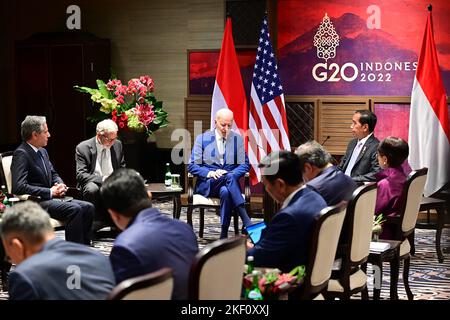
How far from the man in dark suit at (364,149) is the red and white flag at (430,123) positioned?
1.06 meters

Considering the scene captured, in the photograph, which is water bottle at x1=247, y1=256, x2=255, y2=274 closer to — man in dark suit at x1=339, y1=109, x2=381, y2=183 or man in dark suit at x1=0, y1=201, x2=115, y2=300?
man in dark suit at x1=0, y1=201, x2=115, y2=300

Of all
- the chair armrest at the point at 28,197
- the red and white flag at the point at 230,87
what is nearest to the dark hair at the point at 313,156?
the chair armrest at the point at 28,197

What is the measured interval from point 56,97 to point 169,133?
1.57 meters

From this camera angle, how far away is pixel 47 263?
2.79 metres

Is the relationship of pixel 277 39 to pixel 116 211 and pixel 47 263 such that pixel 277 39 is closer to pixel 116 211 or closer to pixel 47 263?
pixel 116 211

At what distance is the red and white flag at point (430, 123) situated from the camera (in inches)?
324

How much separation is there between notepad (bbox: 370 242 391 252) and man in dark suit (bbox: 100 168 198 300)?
1.99 metres

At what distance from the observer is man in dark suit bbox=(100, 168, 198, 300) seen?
310 cm

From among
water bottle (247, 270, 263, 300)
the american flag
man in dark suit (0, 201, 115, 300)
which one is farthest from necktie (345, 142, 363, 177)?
man in dark suit (0, 201, 115, 300)

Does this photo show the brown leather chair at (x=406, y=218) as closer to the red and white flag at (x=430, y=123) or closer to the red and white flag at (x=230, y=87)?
the red and white flag at (x=430, y=123)

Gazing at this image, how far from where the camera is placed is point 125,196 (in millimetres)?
3432
